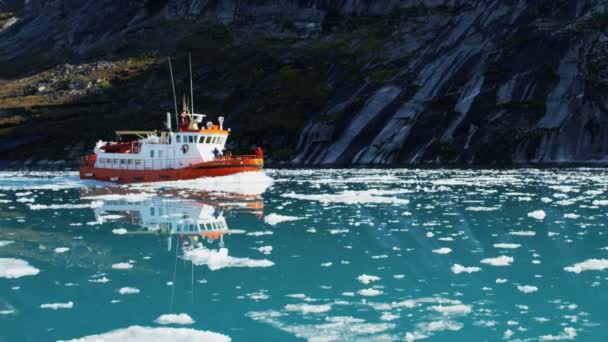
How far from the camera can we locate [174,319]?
380 inches

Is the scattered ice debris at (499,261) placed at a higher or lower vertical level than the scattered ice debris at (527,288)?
higher

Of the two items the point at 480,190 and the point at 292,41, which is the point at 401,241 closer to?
the point at 480,190

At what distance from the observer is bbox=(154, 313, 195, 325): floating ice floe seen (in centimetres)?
955

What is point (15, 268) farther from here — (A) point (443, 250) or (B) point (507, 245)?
(B) point (507, 245)

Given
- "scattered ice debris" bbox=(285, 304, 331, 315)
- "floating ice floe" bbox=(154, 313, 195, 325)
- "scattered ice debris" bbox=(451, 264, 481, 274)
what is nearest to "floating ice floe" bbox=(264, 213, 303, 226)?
"scattered ice debris" bbox=(451, 264, 481, 274)

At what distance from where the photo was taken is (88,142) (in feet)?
344

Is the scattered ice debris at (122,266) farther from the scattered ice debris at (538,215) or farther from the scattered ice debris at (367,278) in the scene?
the scattered ice debris at (538,215)

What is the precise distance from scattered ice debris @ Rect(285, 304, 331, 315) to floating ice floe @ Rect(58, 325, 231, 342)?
1786mm

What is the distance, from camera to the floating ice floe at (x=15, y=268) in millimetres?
13297

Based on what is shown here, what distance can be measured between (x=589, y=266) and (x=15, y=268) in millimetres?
13493

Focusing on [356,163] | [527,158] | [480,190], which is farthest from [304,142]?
[480,190]

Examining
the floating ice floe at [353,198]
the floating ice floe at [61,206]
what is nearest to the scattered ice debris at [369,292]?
the floating ice floe at [353,198]

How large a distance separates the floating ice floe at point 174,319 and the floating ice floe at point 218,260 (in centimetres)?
380

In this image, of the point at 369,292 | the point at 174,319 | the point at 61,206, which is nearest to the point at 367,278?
the point at 369,292
